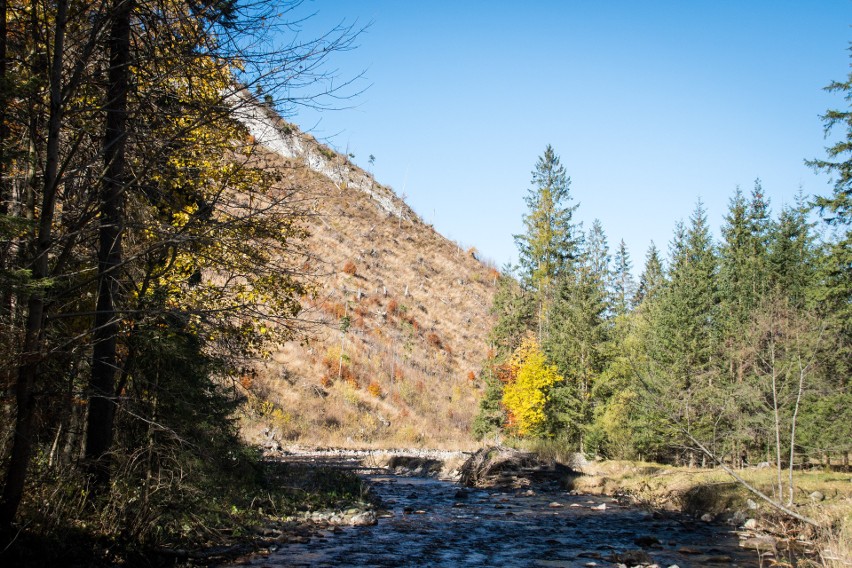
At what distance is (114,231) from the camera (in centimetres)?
678

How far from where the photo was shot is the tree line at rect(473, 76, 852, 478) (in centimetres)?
1630

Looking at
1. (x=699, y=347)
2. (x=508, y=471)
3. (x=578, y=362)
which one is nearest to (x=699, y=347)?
(x=699, y=347)

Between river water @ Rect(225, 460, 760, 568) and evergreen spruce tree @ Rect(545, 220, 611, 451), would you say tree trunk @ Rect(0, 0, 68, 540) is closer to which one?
river water @ Rect(225, 460, 760, 568)

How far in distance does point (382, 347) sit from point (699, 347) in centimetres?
3286

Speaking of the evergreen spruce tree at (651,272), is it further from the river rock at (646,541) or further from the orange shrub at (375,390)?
the river rock at (646,541)

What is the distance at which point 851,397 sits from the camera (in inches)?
849

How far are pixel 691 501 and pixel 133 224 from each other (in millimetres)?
18338

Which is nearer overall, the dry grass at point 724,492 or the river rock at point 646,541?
the river rock at point 646,541

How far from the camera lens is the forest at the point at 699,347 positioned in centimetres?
1639

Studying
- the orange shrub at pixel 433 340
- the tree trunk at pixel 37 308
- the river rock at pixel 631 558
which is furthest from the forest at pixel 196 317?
the orange shrub at pixel 433 340

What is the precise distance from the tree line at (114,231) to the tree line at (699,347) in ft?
32.0

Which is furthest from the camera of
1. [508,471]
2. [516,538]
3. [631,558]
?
[508,471]

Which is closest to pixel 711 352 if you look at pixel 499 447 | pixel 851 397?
pixel 851 397

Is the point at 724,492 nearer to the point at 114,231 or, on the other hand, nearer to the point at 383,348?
the point at 114,231
